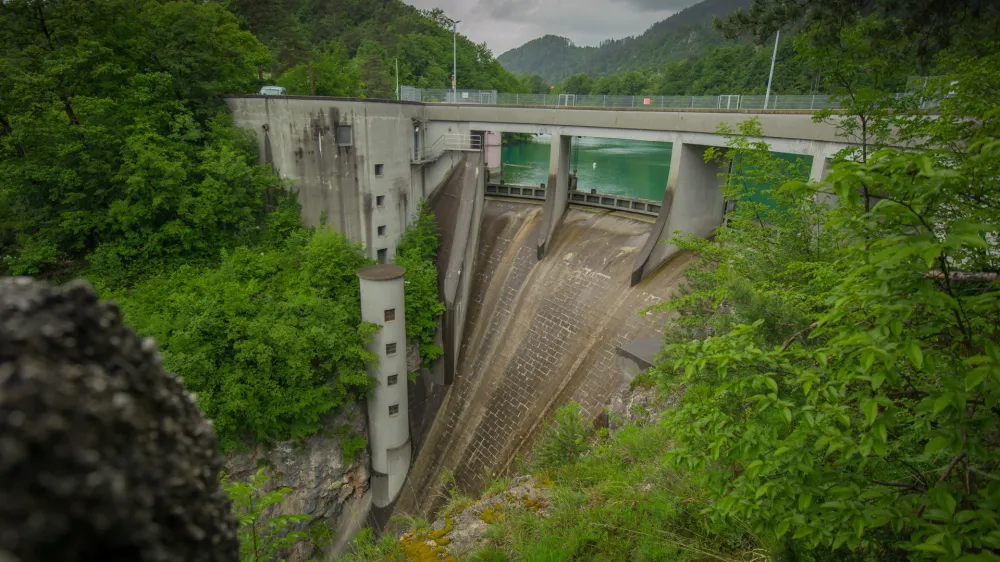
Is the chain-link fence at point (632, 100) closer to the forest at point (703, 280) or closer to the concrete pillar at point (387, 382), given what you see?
the forest at point (703, 280)

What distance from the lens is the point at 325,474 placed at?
53.8ft

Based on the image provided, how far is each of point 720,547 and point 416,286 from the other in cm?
1526

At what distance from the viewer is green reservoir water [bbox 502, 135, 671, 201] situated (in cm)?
3562

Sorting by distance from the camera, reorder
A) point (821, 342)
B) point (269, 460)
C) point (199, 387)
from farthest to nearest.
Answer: point (269, 460) → point (199, 387) → point (821, 342)

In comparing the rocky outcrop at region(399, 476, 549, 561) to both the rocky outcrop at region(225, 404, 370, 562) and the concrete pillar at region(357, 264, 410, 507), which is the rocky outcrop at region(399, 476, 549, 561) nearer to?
the rocky outcrop at region(225, 404, 370, 562)

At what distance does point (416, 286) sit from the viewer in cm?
1942

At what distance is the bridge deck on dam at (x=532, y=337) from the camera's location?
669 inches

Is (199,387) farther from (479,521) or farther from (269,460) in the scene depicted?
(479,521)

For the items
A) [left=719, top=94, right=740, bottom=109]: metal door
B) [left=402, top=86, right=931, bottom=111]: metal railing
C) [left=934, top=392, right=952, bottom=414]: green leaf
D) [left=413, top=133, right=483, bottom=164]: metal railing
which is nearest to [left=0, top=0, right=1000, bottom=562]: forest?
[left=934, top=392, right=952, bottom=414]: green leaf

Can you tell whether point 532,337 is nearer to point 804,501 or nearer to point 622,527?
point 622,527

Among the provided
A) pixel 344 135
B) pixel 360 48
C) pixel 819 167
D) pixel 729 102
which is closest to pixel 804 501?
pixel 819 167

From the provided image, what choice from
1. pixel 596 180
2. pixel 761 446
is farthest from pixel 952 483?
pixel 596 180

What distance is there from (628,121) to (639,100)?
0.91 m

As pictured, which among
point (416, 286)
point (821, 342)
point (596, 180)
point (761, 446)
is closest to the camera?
point (761, 446)
